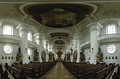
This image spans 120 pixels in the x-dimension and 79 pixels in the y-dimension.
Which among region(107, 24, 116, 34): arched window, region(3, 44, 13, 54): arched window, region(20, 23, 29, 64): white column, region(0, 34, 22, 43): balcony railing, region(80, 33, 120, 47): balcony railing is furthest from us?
region(3, 44, 13, 54): arched window

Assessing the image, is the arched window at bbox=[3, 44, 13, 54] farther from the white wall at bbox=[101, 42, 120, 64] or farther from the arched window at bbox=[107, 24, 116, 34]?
the arched window at bbox=[107, 24, 116, 34]

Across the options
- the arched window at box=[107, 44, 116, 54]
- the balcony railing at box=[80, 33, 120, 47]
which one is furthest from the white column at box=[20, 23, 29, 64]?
the arched window at box=[107, 44, 116, 54]

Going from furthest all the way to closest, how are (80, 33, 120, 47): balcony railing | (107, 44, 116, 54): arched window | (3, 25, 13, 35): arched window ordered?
(3, 25, 13, 35): arched window
(107, 44, 116, 54): arched window
(80, 33, 120, 47): balcony railing

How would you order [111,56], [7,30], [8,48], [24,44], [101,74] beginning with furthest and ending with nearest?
[7,30] < [8,48] < [111,56] < [24,44] < [101,74]

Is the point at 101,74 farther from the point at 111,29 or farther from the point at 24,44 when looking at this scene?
the point at 111,29

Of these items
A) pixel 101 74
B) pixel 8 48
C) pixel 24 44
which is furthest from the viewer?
pixel 8 48

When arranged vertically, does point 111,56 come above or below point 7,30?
below

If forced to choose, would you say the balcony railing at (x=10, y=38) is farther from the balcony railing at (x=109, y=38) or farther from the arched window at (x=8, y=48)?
the balcony railing at (x=109, y=38)

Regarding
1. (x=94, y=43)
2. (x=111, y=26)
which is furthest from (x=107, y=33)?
(x=94, y=43)

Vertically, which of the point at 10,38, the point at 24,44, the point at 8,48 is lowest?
the point at 8,48

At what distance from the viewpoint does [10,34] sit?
31906 mm

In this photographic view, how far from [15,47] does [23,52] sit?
4.92 meters

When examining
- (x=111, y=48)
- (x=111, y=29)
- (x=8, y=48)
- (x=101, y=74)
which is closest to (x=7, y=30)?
(x=8, y=48)

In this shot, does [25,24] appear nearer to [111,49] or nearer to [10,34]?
[10,34]
